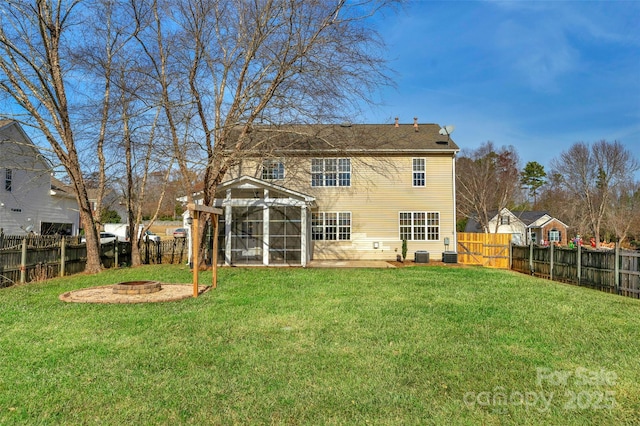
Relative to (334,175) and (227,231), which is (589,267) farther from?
(227,231)

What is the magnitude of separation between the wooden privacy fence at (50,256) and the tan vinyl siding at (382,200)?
571cm

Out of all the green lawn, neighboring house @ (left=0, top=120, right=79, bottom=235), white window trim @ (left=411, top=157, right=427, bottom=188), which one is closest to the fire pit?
the green lawn

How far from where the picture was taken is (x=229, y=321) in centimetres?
611

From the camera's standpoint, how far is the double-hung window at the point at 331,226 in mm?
18562

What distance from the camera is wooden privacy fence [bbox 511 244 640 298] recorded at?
10.1 metres

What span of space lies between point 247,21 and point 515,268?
14.1 m

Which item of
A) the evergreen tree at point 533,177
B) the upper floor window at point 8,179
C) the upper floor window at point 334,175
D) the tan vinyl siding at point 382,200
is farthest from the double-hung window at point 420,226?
the evergreen tree at point 533,177

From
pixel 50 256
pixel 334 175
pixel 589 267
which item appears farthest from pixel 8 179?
pixel 589 267

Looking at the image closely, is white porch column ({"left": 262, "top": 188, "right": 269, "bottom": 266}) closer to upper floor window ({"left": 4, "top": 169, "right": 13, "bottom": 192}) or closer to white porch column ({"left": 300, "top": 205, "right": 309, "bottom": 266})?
white porch column ({"left": 300, "top": 205, "right": 309, "bottom": 266})

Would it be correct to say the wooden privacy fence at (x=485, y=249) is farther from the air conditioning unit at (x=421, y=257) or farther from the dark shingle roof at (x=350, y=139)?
the dark shingle roof at (x=350, y=139)

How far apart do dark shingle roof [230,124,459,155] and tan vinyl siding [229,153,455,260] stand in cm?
53

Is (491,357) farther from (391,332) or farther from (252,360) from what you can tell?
(252,360)

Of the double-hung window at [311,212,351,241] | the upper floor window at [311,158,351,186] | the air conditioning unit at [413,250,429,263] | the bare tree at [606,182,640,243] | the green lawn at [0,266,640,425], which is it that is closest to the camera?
the green lawn at [0,266,640,425]

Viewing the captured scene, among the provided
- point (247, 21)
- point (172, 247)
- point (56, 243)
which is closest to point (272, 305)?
point (56, 243)
